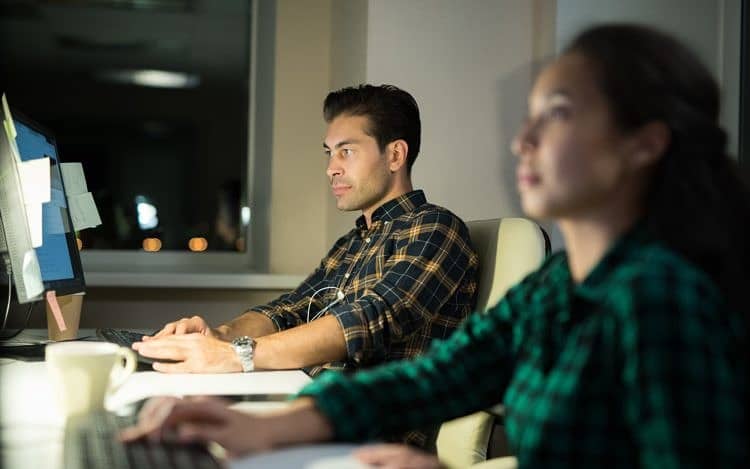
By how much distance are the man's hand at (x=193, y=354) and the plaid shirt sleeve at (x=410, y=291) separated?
0.27 meters

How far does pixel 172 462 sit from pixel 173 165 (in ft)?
8.58

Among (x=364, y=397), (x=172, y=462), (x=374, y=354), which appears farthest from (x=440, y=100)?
(x=172, y=462)

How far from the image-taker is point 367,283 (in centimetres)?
186

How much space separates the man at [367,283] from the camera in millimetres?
1560

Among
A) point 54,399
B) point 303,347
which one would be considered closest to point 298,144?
point 303,347

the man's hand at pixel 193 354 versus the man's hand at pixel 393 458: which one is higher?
the man's hand at pixel 393 458

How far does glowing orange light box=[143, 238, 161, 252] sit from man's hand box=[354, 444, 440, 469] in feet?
8.36

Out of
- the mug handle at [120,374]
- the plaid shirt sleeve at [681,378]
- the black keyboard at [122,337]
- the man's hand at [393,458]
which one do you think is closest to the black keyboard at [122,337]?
the black keyboard at [122,337]

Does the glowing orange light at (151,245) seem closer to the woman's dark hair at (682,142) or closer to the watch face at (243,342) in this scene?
the watch face at (243,342)

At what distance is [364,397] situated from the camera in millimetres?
893

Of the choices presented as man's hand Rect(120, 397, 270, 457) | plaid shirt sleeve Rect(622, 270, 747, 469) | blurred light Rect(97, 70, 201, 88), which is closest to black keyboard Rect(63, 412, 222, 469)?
man's hand Rect(120, 397, 270, 457)

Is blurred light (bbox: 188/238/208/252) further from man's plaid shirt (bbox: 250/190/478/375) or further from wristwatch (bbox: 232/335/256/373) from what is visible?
wristwatch (bbox: 232/335/256/373)

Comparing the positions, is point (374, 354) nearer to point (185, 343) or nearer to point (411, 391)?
point (185, 343)

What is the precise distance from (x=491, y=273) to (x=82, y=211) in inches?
40.7
